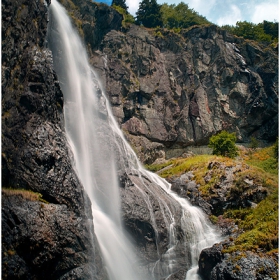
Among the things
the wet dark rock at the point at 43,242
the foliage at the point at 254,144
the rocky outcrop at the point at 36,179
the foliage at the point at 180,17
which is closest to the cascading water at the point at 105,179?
the wet dark rock at the point at 43,242

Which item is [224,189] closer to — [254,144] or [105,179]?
[105,179]

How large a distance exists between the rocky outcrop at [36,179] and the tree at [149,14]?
33890 mm

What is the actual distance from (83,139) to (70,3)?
2007cm

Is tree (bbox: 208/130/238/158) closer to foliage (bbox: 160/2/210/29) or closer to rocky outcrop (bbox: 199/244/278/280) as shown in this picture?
rocky outcrop (bbox: 199/244/278/280)

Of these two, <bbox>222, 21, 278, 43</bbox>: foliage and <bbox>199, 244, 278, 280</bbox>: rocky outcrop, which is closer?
<bbox>199, 244, 278, 280</bbox>: rocky outcrop

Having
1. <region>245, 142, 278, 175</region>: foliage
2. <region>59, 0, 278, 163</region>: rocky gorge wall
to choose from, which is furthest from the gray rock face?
<region>245, 142, 278, 175</region>: foliage

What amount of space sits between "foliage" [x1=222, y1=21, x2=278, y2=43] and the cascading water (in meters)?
29.4

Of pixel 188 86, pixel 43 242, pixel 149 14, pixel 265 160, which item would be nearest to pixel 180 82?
pixel 188 86

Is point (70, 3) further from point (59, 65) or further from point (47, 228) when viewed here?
point (47, 228)

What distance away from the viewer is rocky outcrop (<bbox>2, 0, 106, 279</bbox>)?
10891mm

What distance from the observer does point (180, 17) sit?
56438 millimetres

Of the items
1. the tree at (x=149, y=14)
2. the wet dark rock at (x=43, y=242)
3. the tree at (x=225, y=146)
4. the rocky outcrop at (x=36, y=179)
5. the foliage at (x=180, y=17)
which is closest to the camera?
the wet dark rock at (x=43, y=242)

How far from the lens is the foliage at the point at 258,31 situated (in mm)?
47562

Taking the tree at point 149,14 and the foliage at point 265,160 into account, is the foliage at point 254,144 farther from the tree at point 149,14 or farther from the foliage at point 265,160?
the tree at point 149,14
